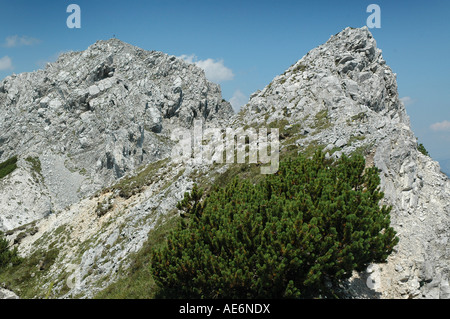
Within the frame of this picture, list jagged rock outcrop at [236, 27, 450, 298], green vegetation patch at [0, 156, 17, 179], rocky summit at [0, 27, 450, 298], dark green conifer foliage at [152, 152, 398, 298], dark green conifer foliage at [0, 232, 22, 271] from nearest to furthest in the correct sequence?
dark green conifer foliage at [152, 152, 398, 298] → jagged rock outcrop at [236, 27, 450, 298] → rocky summit at [0, 27, 450, 298] → dark green conifer foliage at [0, 232, 22, 271] → green vegetation patch at [0, 156, 17, 179]

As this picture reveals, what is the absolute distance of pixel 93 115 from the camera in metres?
114

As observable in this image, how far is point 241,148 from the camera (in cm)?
3628

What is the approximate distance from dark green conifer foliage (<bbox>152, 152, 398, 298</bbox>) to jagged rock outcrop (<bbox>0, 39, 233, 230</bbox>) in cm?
8042

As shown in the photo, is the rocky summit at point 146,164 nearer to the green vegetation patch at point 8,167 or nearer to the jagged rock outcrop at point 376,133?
the jagged rock outcrop at point 376,133

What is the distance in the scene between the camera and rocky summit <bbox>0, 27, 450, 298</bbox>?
68.2 feet

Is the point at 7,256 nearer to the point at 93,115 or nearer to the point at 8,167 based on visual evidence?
the point at 8,167

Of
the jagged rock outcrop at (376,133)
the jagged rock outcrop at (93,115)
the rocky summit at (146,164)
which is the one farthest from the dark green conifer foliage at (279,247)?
the jagged rock outcrop at (93,115)

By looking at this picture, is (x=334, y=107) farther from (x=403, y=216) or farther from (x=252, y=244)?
(x=252, y=244)

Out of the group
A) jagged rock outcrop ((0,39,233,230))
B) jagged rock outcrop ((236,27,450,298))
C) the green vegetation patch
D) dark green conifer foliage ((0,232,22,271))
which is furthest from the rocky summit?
the green vegetation patch

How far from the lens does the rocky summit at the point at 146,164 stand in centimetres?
2080

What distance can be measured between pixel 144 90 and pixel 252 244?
126489mm

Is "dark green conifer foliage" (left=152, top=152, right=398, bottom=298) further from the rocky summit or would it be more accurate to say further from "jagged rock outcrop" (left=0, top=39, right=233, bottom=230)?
"jagged rock outcrop" (left=0, top=39, right=233, bottom=230)

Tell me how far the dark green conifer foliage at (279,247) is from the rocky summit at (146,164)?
4.53 metres
